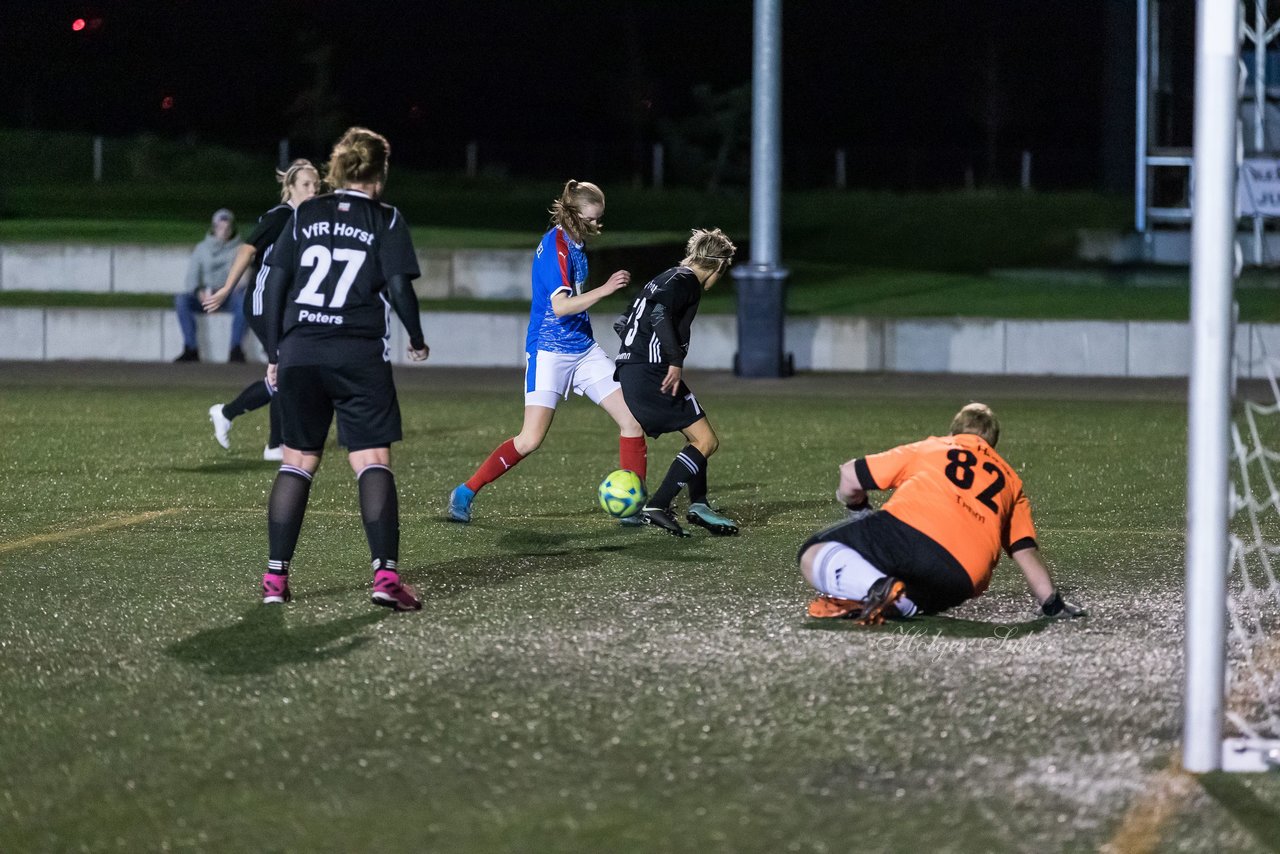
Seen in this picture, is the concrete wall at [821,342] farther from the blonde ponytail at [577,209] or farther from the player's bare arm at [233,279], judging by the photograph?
the blonde ponytail at [577,209]

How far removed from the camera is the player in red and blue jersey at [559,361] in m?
8.77

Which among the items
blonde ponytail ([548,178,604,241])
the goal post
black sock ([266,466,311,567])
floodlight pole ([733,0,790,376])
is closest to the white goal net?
the goal post

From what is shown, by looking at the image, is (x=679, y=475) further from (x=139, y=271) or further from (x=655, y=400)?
(x=139, y=271)

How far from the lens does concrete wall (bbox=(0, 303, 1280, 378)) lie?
60.7 ft

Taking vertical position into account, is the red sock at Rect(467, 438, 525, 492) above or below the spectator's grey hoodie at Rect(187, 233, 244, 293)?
below

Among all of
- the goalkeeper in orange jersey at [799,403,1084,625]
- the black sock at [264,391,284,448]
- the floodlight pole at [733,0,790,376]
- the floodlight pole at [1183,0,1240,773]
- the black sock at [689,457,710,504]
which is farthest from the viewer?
the floodlight pole at [733,0,790,376]

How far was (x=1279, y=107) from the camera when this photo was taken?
2023cm

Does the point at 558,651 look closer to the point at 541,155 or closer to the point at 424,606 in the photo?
the point at 424,606

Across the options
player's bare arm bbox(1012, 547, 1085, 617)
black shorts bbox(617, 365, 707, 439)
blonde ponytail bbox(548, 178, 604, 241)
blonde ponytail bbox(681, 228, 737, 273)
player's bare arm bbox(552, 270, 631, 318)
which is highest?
blonde ponytail bbox(548, 178, 604, 241)

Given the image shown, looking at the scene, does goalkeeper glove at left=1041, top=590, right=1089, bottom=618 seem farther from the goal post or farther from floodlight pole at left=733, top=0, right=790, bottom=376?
floodlight pole at left=733, top=0, right=790, bottom=376

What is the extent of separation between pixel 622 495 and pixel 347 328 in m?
2.33

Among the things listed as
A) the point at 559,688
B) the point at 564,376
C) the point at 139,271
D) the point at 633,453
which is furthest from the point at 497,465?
the point at 139,271

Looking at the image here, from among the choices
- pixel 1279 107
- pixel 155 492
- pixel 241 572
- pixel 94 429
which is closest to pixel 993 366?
pixel 1279 107

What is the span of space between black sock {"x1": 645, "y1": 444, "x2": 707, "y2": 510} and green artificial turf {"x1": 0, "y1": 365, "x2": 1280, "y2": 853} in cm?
25
